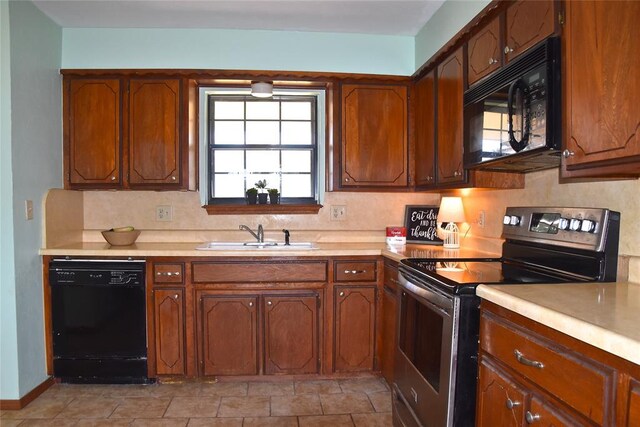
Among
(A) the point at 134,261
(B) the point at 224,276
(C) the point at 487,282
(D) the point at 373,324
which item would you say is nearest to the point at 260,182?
(B) the point at 224,276

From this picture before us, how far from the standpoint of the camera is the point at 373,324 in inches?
115

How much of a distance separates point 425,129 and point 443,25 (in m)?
0.67

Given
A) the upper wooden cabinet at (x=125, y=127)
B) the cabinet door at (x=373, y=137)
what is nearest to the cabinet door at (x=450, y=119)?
the cabinet door at (x=373, y=137)

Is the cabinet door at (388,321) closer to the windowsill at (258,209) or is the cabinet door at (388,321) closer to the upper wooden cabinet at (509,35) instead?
the windowsill at (258,209)

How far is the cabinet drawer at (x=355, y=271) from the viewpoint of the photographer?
2900mm

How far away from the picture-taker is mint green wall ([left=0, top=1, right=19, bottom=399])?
253 centimetres

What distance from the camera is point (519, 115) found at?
5.79ft

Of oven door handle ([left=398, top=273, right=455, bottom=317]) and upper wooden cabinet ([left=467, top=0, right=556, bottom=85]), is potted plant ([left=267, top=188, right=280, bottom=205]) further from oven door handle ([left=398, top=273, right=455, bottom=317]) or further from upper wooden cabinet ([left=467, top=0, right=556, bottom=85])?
upper wooden cabinet ([left=467, top=0, right=556, bottom=85])

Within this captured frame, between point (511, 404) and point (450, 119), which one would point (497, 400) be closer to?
point (511, 404)

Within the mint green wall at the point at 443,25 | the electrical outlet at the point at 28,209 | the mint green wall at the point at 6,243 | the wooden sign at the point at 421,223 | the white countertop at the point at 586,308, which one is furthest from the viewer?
the wooden sign at the point at 421,223

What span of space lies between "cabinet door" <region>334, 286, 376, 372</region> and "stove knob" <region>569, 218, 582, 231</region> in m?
1.42

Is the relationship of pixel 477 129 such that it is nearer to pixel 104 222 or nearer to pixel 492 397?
pixel 492 397

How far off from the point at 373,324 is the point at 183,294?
1.29 metres

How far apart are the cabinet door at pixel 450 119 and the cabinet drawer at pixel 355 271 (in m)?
0.74
